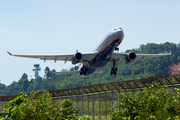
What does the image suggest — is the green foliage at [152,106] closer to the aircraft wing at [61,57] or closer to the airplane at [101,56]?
the airplane at [101,56]

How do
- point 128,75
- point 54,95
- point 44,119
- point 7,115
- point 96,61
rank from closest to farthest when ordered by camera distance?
1. point 44,119
2. point 7,115
3. point 54,95
4. point 96,61
5. point 128,75

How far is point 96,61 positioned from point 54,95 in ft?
32.9

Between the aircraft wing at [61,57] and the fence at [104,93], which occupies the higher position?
the aircraft wing at [61,57]

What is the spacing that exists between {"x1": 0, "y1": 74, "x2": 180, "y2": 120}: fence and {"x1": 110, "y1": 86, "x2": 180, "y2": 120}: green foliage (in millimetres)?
9469

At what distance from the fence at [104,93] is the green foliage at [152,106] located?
947cm

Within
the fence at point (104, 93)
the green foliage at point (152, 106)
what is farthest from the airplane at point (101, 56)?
the green foliage at point (152, 106)

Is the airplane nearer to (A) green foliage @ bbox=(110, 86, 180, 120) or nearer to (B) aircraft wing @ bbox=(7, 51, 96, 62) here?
(B) aircraft wing @ bbox=(7, 51, 96, 62)

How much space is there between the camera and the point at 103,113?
31641mm

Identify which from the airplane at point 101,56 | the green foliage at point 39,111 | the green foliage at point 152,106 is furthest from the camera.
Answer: the airplane at point 101,56

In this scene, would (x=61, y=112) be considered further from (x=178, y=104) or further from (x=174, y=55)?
(x=174, y=55)

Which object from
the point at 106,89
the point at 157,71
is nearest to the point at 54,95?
the point at 106,89

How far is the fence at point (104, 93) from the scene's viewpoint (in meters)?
23.8

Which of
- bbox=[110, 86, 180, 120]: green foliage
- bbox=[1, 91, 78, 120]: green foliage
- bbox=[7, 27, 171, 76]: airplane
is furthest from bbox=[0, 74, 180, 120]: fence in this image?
bbox=[110, 86, 180, 120]: green foliage

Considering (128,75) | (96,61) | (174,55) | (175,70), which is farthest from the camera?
(174,55)
